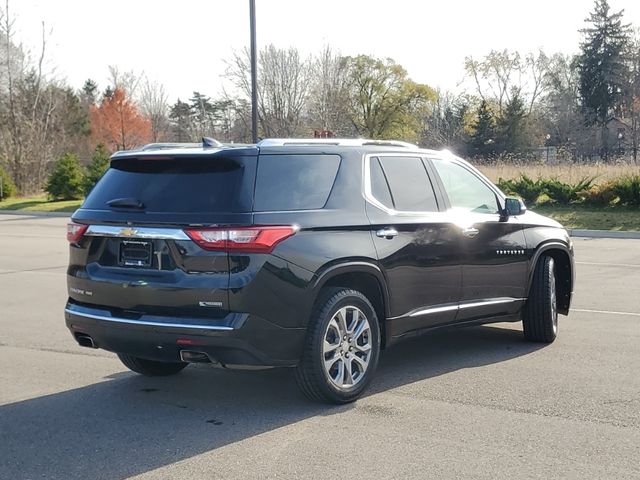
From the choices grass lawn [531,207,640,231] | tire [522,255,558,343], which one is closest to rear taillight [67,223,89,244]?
tire [522,255,558,343]

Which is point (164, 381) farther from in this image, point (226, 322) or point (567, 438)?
point (567, 438)

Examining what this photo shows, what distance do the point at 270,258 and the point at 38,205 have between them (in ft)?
99.8

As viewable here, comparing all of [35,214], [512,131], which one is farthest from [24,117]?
[512,131]

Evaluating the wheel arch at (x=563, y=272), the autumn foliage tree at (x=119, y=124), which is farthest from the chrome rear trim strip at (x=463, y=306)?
the autumn foliage tree at (x=119, y=124)

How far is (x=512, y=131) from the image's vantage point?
61.8 m

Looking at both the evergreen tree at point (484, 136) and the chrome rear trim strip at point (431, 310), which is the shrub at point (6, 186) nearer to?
the chrome rear trim strip at point (431, 310)

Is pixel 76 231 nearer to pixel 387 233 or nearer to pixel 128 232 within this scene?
pixel 128 232

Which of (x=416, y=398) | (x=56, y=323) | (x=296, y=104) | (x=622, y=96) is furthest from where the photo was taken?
(x=622, y=96)

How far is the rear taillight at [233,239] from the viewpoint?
189 inches

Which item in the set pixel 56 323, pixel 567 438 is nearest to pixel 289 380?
pixel 567 438

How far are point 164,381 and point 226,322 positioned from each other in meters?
1.61

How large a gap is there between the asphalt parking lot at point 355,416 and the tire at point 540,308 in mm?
154

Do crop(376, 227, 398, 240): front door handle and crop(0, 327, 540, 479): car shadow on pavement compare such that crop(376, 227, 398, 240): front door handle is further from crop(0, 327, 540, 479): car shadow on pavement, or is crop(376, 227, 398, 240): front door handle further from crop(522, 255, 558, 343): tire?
crop(522, 255, 558, 343): tire

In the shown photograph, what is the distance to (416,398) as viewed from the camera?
5.49m
